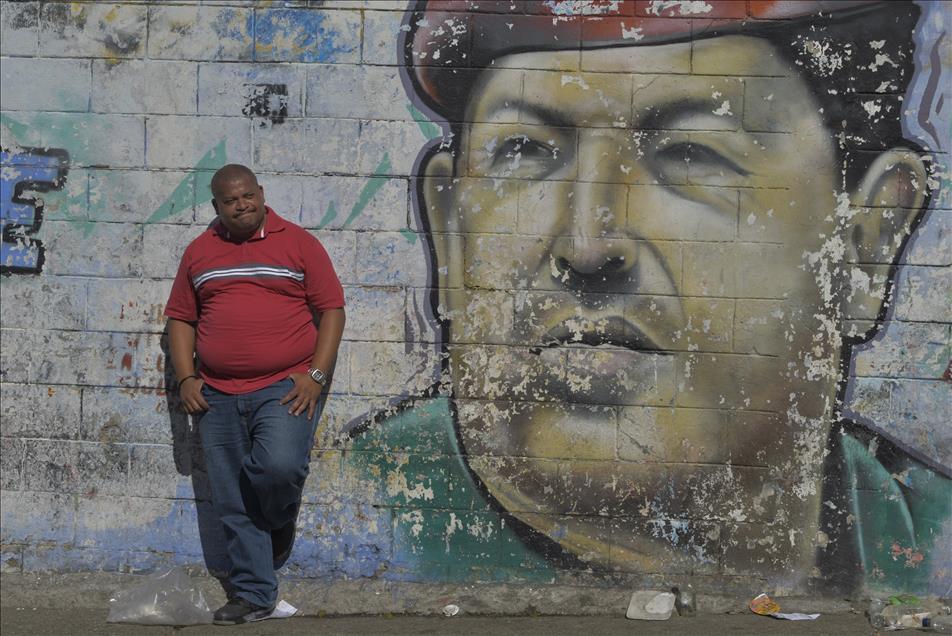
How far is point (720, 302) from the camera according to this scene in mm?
4551

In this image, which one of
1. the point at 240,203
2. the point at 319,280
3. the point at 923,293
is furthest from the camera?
the point at 923,293

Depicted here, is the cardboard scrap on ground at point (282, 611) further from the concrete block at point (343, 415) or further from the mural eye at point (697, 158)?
the mural eye at point (697, 158)

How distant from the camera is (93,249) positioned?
15.5ft

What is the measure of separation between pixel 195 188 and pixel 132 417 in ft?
3.53

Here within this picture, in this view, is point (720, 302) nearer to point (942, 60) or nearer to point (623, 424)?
point (623, 424)

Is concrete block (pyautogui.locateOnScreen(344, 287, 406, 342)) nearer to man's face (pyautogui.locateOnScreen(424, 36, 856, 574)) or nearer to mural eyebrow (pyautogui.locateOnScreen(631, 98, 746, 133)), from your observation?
man's face (pyautogui.locateOnScreen(424, 36, 856, 574))

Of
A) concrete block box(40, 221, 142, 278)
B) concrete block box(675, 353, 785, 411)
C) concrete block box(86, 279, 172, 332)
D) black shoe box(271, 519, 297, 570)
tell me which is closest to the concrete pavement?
black shoe box(271, 519, 297, 570)

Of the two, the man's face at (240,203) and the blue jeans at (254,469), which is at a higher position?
the man's face at (240,203)

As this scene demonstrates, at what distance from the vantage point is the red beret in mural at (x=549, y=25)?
4477 mm

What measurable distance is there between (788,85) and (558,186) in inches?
41.7

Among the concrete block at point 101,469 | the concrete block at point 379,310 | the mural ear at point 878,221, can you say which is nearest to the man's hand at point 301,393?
the concrete block at point 379,310

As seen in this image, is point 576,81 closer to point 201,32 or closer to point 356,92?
point 356,92

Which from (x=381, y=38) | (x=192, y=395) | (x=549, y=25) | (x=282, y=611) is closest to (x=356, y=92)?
(x=381, y=38)

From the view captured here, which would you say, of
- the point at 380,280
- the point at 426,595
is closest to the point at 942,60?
the point at 380,280
